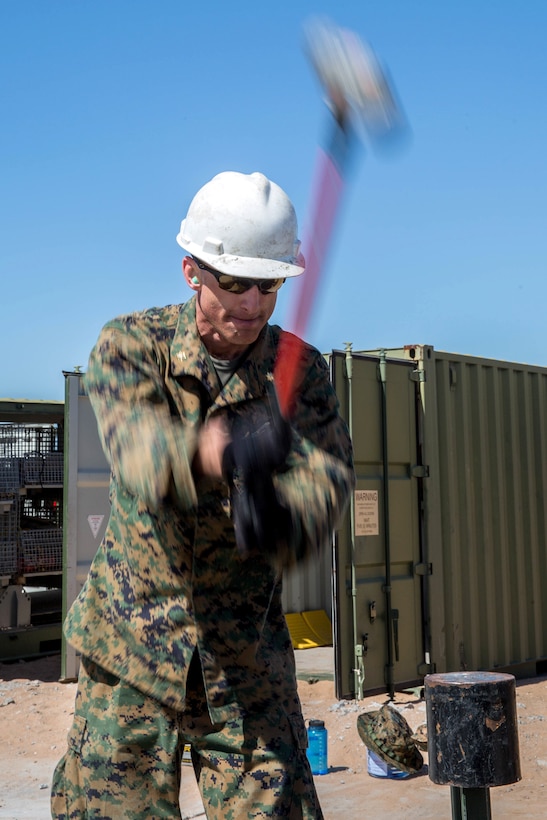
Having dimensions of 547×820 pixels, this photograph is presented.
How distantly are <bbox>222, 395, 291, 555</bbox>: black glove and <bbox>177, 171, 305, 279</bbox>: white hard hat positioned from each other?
17.0 inches

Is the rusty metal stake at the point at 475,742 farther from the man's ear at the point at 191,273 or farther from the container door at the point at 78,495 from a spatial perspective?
the container door at the point at 78,495

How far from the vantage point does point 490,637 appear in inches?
359

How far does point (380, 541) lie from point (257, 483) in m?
6.32

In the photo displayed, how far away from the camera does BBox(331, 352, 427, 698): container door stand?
26.2ft

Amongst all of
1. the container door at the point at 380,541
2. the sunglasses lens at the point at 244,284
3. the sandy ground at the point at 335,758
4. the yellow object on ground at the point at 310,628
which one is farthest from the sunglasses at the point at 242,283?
the yellow object on ground at the point at 310,628

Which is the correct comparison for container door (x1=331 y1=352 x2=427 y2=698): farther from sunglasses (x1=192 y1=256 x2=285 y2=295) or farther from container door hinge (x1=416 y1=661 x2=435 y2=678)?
sunglasses (x1=192 y1=256 x2=285 y2=295)

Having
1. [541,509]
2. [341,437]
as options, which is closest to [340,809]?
[341,437]

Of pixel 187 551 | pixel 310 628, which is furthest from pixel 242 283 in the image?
pixel 310 628

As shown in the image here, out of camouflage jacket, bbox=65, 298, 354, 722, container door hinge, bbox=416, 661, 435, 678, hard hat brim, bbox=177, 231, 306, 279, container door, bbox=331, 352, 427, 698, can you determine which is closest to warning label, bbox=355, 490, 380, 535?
container door, bbox=331, 352, 427, 698

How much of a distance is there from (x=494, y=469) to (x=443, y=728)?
17.7 feet

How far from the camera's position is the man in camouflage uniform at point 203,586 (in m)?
2.53

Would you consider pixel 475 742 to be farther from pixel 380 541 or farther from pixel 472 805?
pixel 380 541

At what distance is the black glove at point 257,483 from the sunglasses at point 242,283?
0.39 metres

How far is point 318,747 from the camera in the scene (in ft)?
21.6
